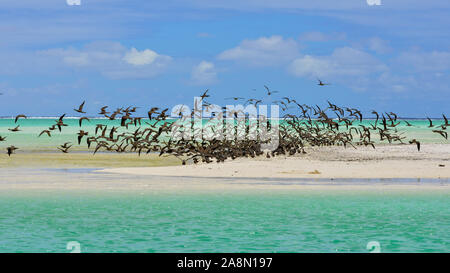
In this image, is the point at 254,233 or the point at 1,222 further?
the point at 1,222

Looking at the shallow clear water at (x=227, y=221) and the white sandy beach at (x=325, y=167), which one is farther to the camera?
the white sandy beach at (x=325, y=167)

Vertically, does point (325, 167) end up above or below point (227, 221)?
above

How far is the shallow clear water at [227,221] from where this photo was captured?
10.4 meters

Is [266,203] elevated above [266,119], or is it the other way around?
[266,119]

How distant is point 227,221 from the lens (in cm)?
1244

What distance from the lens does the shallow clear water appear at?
10375 millimetres

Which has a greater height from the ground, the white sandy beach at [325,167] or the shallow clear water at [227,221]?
the white sandy beach at [325,167]

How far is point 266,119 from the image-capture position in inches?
987

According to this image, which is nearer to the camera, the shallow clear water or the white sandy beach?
the shallow clear water

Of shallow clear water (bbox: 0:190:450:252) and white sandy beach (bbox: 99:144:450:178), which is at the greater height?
white sandy beach (bbox: 99:144:450:178)

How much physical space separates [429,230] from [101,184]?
940 centimetres
